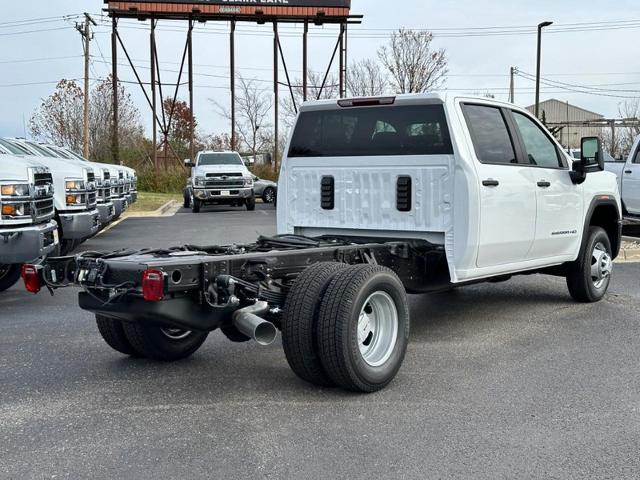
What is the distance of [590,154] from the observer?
7297mm

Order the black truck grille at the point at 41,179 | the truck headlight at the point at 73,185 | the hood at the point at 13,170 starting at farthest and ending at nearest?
1. the truck headlight at the point at 73,185
2. the black truck grille at the point at 41,179
3. the hood at the point at 13,170

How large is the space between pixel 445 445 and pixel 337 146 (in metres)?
3.36

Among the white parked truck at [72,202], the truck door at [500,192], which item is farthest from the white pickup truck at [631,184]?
the white parked truck at [72,202]

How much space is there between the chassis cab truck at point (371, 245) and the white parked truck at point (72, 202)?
15.0 feet

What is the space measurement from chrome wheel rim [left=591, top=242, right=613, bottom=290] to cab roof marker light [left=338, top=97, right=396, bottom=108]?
3020 mm

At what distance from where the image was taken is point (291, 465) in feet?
12.4

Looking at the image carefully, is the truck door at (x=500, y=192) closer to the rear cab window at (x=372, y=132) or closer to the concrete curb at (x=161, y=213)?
the rear cab window at (x=372, y=132)

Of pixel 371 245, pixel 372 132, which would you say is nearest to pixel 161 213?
pixel 372 132

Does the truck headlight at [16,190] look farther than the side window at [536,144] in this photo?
Yes

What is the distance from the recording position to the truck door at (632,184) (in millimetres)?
13758

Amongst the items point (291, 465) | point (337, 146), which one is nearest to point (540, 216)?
point (337, 146)

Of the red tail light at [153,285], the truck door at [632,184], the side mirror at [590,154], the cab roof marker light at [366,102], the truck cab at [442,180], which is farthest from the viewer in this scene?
the truck door at [632,184]

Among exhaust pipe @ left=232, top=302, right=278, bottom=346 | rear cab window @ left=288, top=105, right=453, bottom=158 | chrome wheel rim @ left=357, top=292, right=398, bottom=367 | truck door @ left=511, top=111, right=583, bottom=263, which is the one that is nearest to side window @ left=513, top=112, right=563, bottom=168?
truck door @ left=511, top=111, right=583, bottom=263

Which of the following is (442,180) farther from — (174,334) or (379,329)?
(174,334)
